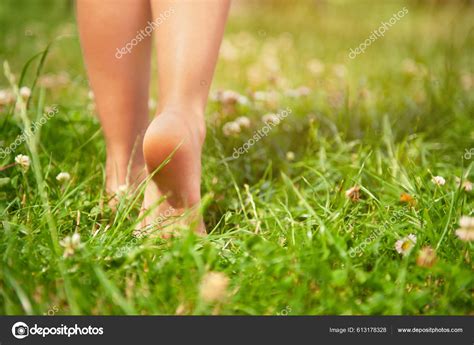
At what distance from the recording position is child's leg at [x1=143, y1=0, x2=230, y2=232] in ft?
4.18

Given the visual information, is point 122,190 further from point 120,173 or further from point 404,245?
point 404,245

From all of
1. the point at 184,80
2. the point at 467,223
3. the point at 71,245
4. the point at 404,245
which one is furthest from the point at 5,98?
the point at 467,223

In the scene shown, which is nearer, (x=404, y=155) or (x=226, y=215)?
(x=226, y=215)

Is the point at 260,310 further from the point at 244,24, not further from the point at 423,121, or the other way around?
the point at 244,24

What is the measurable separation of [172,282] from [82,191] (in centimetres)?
55

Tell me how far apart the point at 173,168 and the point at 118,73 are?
356 millimetres

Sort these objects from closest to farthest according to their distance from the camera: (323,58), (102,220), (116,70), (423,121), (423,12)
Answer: (102,220) < (116,70) < (423,121) < (323,58) < (423,12)

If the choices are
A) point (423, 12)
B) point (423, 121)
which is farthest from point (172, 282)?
point (423, 12)

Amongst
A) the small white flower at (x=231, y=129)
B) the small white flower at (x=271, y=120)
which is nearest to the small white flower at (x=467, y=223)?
the small white flower at (x=231, y=129)

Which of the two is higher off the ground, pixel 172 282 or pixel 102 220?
pixel 102 220

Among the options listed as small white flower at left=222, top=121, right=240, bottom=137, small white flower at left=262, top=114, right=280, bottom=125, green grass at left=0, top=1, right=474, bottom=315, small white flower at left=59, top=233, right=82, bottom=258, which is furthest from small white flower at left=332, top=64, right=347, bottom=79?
small white flower at left=59, top=233, right=82, bottom=258
